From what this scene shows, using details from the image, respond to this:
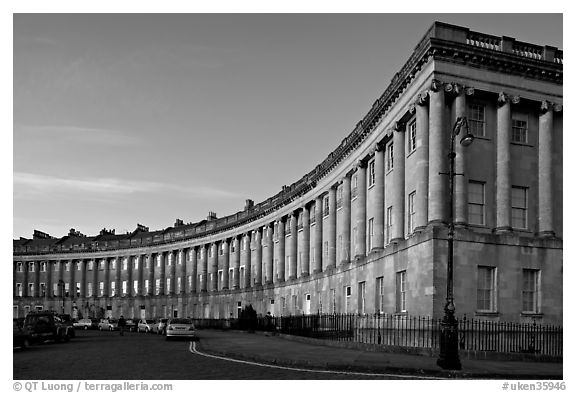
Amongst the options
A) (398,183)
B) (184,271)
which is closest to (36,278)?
(184,271)

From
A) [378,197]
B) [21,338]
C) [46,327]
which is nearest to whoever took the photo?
[21,338]

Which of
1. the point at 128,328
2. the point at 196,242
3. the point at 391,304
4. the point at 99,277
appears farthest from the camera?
the point at 99,277

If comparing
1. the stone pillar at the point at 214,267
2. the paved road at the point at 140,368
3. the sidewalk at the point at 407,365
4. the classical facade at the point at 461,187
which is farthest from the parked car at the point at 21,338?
the stone pillar at the point at 214,267

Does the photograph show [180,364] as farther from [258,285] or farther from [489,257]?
[258,285]

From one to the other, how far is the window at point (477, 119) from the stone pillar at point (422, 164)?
239 cm

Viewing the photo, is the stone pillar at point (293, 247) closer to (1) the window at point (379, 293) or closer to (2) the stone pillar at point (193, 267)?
(1) the window at point (379, 293)

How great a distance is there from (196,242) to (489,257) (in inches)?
2918

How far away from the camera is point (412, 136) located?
4059 cm

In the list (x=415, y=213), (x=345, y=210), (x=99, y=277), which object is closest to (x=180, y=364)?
(x=415, y=213)

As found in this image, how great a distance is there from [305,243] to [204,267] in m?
38.8

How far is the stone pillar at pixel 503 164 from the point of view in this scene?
120ft

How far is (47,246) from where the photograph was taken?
132750 millimetres

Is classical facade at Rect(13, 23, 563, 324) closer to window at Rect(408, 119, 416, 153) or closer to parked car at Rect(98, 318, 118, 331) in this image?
window at Rect(408, 119, 416, 153)

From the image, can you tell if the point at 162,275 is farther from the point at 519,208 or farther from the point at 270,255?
the point at 519,208
